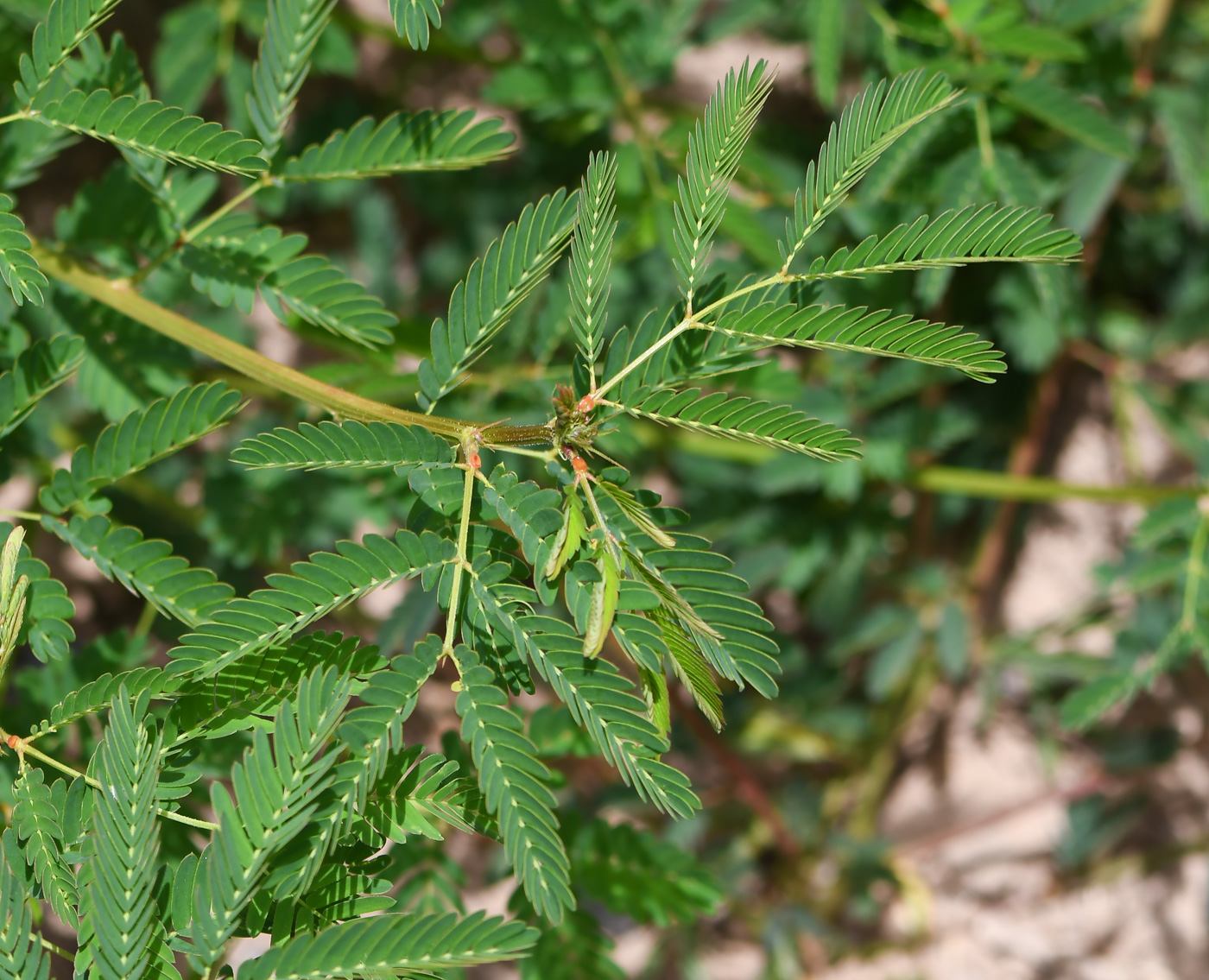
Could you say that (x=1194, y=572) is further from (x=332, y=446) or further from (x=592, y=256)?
(x=332, y=446)

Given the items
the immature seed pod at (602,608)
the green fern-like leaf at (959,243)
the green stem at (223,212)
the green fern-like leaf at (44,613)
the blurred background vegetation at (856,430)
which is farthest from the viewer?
the blurred background vegetation at (856,430)

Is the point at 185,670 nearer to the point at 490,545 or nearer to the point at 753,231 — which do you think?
the point at 490,545

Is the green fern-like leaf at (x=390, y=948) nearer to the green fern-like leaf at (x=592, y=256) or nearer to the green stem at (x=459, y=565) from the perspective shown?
the green stem at (x=459, y=565)

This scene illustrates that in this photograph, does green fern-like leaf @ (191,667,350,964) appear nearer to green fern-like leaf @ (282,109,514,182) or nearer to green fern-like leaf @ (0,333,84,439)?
green fern-like leaf @ (0,333,84,439)

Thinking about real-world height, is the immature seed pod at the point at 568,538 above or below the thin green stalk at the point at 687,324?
below

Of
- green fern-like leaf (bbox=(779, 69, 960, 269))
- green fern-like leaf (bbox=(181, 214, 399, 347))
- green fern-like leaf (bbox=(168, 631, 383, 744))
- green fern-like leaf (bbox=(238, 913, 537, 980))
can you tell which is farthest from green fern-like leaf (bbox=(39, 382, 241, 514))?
green fern-like leaf (bbox=(779, 69, 960, 269))

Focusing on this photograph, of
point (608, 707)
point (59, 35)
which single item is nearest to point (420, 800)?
point (608, 707)

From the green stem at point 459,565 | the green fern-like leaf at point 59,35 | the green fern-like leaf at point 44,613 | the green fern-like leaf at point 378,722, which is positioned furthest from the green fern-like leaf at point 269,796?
the green fern-like leaf at point 59,35

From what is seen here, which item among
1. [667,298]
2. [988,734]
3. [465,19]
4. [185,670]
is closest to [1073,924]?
[988,734]
